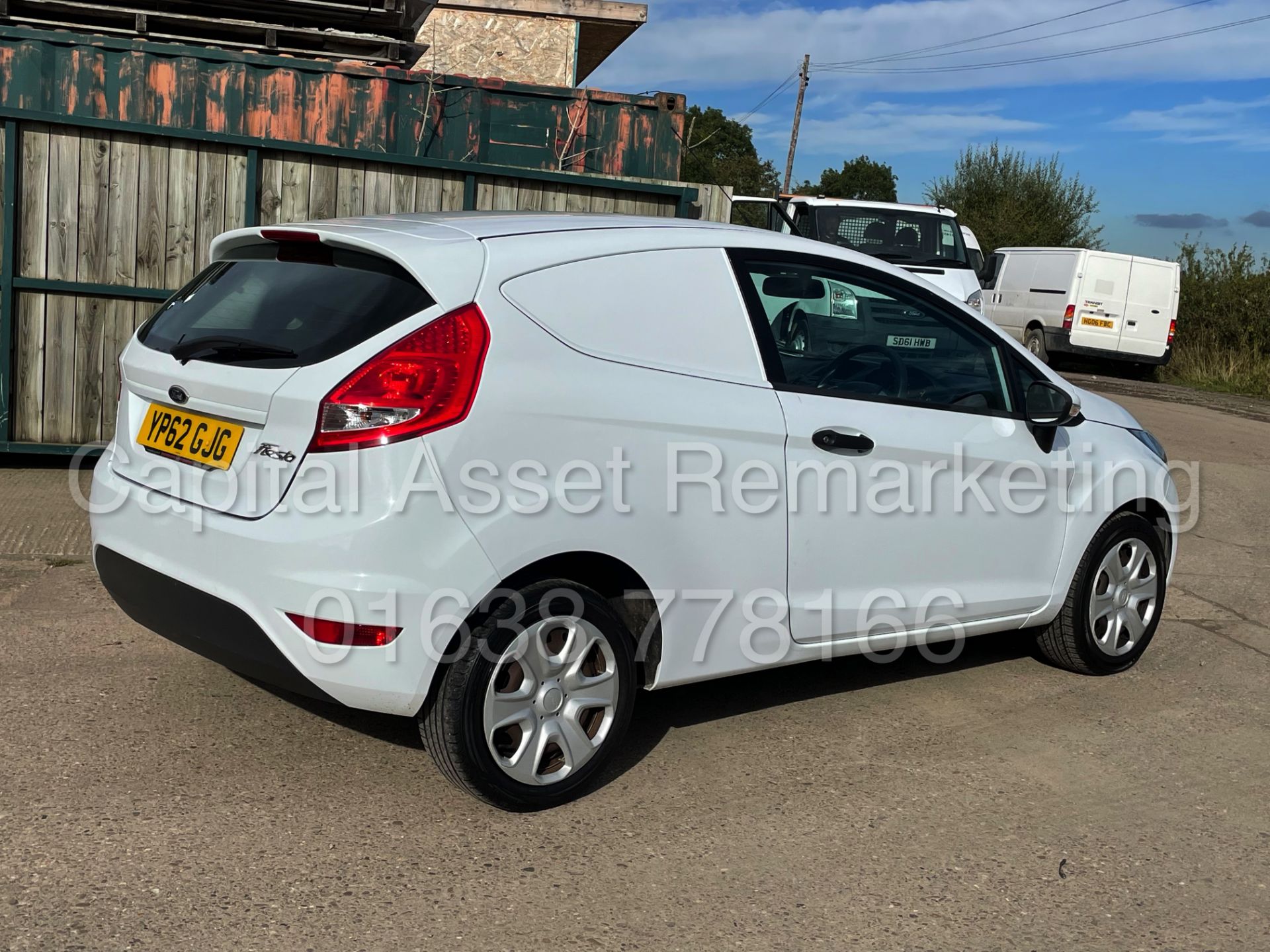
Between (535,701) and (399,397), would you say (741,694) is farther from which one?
(399,397)

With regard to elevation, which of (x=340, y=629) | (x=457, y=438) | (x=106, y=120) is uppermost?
(x=106, y=120)

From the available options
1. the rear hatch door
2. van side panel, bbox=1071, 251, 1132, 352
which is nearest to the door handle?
the rear hatch door

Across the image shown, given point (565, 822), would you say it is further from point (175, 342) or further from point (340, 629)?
point (175, 342)

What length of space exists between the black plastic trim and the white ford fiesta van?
0.03ft

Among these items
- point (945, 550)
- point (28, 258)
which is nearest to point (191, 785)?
point (945, 550)

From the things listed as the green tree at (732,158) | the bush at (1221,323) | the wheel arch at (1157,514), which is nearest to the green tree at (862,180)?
the green tree at (732,158)

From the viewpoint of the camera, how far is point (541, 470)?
3.52 m

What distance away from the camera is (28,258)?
7785mm

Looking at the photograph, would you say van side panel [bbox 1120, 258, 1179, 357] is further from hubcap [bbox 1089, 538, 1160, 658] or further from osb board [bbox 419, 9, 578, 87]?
hubcap [bbox 1089, 538, 1160, 658]

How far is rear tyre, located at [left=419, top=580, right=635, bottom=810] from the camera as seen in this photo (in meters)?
3.51

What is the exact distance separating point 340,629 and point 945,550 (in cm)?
225

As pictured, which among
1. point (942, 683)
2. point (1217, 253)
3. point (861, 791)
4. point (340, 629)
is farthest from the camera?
point (1217, 253)

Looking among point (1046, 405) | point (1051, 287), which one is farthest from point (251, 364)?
point (1051, 287)

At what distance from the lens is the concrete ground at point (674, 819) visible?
3.17m
